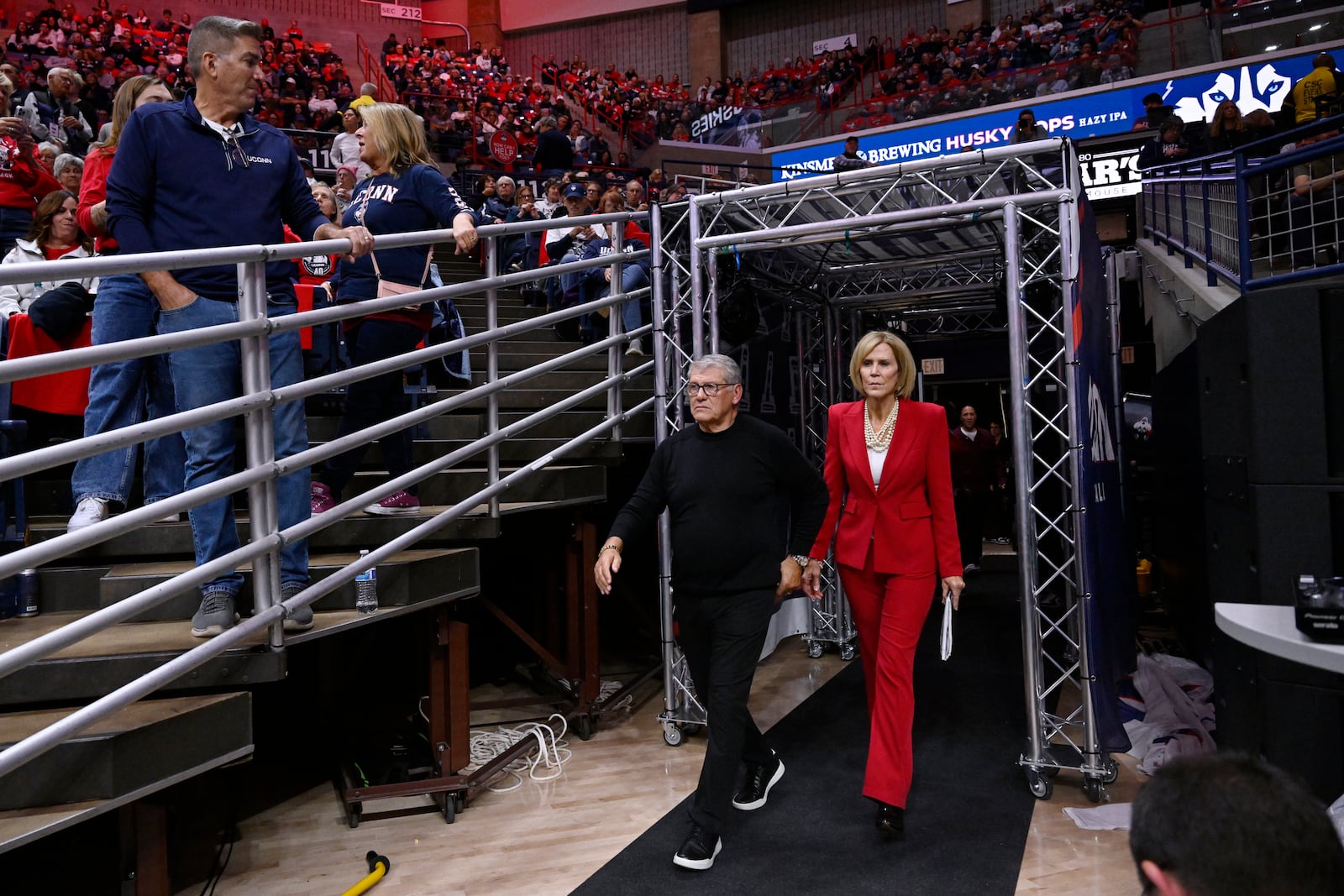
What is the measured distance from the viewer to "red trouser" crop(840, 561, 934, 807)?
3.87 m

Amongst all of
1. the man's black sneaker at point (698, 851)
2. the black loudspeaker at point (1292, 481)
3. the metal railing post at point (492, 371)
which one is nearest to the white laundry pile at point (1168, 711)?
the black loudspeaker at point (1292, 481)

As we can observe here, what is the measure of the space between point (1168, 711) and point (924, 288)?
161 inches

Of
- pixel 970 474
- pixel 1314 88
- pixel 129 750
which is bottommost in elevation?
pixel 129 750

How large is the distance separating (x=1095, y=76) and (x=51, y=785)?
17.0 meters

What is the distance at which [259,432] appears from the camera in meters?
2.82

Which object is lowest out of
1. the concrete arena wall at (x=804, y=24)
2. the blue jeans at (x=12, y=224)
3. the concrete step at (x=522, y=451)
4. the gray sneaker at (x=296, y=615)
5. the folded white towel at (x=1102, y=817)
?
the folded white towel at (x=1102, y=817)

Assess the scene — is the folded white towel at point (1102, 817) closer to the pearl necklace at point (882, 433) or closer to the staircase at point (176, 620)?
the pearl necklace at point (882, 433)

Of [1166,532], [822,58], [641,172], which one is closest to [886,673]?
[1166,532]

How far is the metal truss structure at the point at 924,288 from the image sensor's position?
4.40 m

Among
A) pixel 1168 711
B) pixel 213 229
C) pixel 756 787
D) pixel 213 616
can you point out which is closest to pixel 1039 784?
pixel 1168 711

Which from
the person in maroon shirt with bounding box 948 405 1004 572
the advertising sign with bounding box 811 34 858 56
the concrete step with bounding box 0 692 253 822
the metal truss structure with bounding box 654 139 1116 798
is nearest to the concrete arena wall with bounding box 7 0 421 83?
the advertising sign with bounding box 811 34 858 56

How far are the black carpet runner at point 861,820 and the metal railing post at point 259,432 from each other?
166 centimetres

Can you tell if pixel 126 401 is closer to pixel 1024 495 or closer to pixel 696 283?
pixel 696 283

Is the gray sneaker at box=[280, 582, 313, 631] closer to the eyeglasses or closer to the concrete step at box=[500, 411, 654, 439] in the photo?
the eyeglasses
